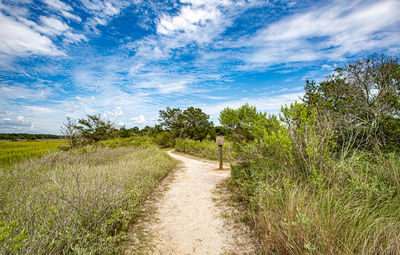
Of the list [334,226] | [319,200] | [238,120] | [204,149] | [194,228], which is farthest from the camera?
[204,149]

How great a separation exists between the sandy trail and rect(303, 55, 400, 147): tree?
408cm

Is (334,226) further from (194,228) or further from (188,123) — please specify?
(188,123)

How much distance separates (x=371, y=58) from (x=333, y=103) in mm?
1803

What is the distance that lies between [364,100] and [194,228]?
20.7ft

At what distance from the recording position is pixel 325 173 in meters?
A: 3.32

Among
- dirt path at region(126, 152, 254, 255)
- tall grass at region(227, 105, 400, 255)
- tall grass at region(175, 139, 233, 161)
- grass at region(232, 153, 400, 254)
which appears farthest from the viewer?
tall grass at region(175, 139, 233, 161)

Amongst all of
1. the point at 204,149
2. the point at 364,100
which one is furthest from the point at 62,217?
the point at 204,149

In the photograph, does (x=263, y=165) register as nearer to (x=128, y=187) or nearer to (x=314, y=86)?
(x=128, y=187)

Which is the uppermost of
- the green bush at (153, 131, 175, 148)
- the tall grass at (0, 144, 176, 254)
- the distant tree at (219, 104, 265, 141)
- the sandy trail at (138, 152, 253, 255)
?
the distant tree at (219, 104, 265, 141)

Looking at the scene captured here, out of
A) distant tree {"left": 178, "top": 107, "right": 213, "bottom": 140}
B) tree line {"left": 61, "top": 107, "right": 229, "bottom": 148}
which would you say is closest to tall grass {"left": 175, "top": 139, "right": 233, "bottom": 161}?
tree line {"left": 61, "top": 107, "right": 229, "bottom": 148}

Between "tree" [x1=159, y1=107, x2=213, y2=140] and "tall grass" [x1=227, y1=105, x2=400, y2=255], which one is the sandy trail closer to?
"tall grass" [x1=227, y1=105, x2=400, y2=255]

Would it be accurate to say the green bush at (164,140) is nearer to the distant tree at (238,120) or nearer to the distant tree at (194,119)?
the distant tree at (194,119)

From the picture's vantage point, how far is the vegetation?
2057 millimetres

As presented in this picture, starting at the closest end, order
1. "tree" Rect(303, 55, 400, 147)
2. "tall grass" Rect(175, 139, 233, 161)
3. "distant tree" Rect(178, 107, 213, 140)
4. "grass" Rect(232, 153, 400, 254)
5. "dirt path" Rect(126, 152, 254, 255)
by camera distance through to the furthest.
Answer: "grass" Rect(232, 153, 400, 254) < "dirt path" Rect(126, 152, 254, 255) < "tree" Rect(303, 55, 400, 147) < "tall grass" Rect(175, 139, 233, 161) < "distant tree" Rect(178, 107, 213, 140)
